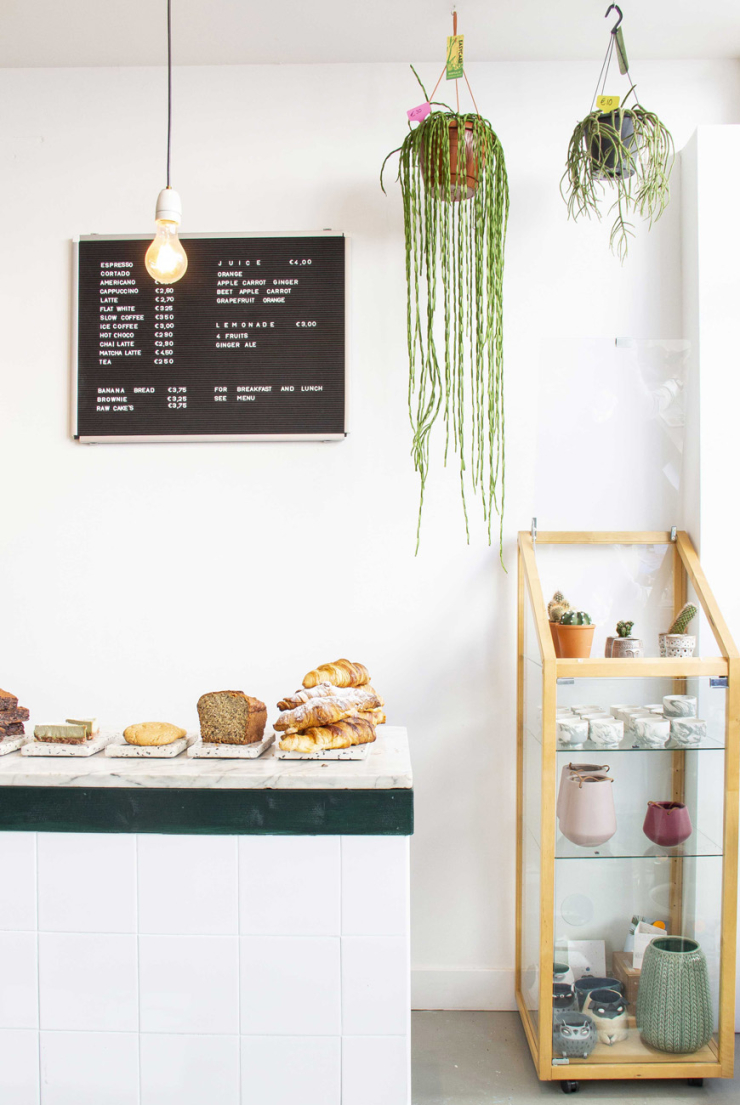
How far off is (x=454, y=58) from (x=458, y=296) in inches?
23.7

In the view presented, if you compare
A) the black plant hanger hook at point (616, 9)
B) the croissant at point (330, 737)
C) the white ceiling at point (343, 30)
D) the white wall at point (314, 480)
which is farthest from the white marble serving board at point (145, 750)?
the black plant hanger hook at point (616, 9)

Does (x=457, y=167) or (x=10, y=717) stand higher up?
(x=457, y=167)

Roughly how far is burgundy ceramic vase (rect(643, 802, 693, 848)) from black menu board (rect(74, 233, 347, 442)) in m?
1.38

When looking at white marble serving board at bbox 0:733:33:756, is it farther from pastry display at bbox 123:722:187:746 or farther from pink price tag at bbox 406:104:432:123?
pink price tag at bbox 406:104:432:123

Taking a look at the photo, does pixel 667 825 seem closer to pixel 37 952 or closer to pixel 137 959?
pixel 137 959

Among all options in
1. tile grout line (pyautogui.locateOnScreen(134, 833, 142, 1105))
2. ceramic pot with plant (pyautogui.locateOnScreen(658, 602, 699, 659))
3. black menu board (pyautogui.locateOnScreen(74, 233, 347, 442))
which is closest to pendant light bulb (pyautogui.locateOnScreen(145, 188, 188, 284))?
black menu board (pyautogui.locateOnScreen(74, 233, 347, 442))

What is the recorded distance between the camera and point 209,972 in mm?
1475

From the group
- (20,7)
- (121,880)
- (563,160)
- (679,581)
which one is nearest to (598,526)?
(679,581)

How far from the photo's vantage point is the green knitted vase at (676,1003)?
77.2 inches

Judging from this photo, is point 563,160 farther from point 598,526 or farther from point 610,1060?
point 610,1060

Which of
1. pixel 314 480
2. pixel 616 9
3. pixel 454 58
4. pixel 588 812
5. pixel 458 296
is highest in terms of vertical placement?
pixel 616 9

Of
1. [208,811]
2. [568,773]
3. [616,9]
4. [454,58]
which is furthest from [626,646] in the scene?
[616,9]

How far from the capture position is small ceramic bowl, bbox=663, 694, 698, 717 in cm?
201

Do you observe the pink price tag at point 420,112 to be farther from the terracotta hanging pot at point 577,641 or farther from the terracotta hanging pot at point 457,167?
the terracotta hanging pot at point 577,641
